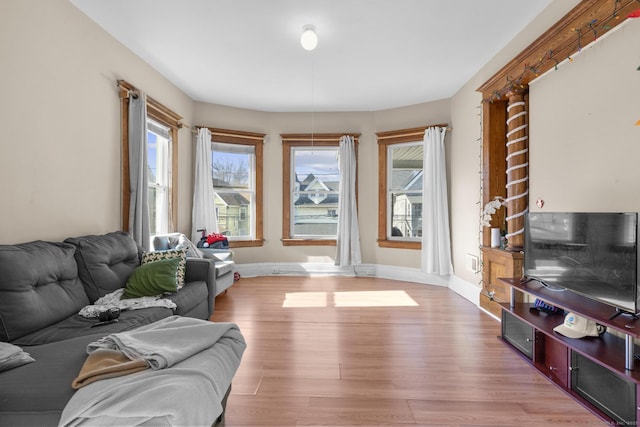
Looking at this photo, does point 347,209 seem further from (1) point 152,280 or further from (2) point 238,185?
(1) point 152,280

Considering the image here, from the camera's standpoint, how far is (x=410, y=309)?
153 inches

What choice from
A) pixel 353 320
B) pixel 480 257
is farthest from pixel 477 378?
pixel 480 257

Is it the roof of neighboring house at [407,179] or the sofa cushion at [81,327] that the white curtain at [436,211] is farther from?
the sofa cushion at [81,327]

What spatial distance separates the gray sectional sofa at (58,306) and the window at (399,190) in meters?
3.26

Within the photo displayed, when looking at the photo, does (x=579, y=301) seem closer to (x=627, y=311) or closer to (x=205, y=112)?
(x=627, y=311)

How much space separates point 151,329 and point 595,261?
9.01ft

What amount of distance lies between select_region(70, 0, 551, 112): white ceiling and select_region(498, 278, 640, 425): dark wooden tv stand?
97.9 inches

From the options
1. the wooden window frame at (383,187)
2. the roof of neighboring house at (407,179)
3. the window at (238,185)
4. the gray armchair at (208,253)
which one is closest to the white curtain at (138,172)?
the gray armchair at (208,253)

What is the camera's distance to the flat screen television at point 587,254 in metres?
1.93

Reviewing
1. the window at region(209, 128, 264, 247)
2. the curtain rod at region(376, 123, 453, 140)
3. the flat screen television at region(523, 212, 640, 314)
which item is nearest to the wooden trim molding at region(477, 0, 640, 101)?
the flat screen television at region(523, 212, 640, 314)

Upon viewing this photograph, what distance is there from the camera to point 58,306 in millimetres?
2111

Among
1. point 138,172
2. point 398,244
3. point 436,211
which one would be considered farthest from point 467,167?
point 138,172

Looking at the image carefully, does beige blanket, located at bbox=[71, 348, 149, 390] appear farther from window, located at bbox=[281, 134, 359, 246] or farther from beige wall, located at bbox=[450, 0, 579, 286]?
window, located at bbox=[281, 134, 359, 246]

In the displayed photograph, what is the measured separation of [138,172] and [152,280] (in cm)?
146
